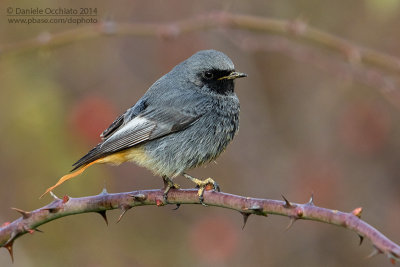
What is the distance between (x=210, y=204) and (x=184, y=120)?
74.4 inches

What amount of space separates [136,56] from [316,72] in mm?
3132

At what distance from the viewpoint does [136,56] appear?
9.49 metres

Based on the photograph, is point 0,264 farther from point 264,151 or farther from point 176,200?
point 264,151

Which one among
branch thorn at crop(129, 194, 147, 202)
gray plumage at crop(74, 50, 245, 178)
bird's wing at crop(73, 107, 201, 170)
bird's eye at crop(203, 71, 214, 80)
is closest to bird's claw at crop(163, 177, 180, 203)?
branch thorn at crop(129, 194, 147, 202)

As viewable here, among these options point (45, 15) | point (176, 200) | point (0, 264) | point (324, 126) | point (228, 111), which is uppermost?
point (324, 126)

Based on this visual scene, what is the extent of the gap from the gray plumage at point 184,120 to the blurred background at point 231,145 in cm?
144

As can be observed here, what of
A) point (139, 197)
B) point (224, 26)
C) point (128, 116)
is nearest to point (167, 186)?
point (139, 197)

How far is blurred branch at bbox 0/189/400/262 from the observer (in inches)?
96.0

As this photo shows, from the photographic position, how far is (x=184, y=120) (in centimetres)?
519

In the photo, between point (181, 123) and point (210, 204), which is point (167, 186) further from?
point (210, 204)

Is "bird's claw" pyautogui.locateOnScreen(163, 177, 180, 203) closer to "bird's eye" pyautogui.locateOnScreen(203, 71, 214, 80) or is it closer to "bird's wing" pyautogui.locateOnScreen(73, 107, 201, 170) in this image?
"bird's wing" pyautogui.locateOnScreen(73, 107, 201, 170)

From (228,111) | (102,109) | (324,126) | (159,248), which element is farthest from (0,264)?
(324,126)

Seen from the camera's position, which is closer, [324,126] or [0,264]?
[0,264]

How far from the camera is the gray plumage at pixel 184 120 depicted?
16.6 ft
